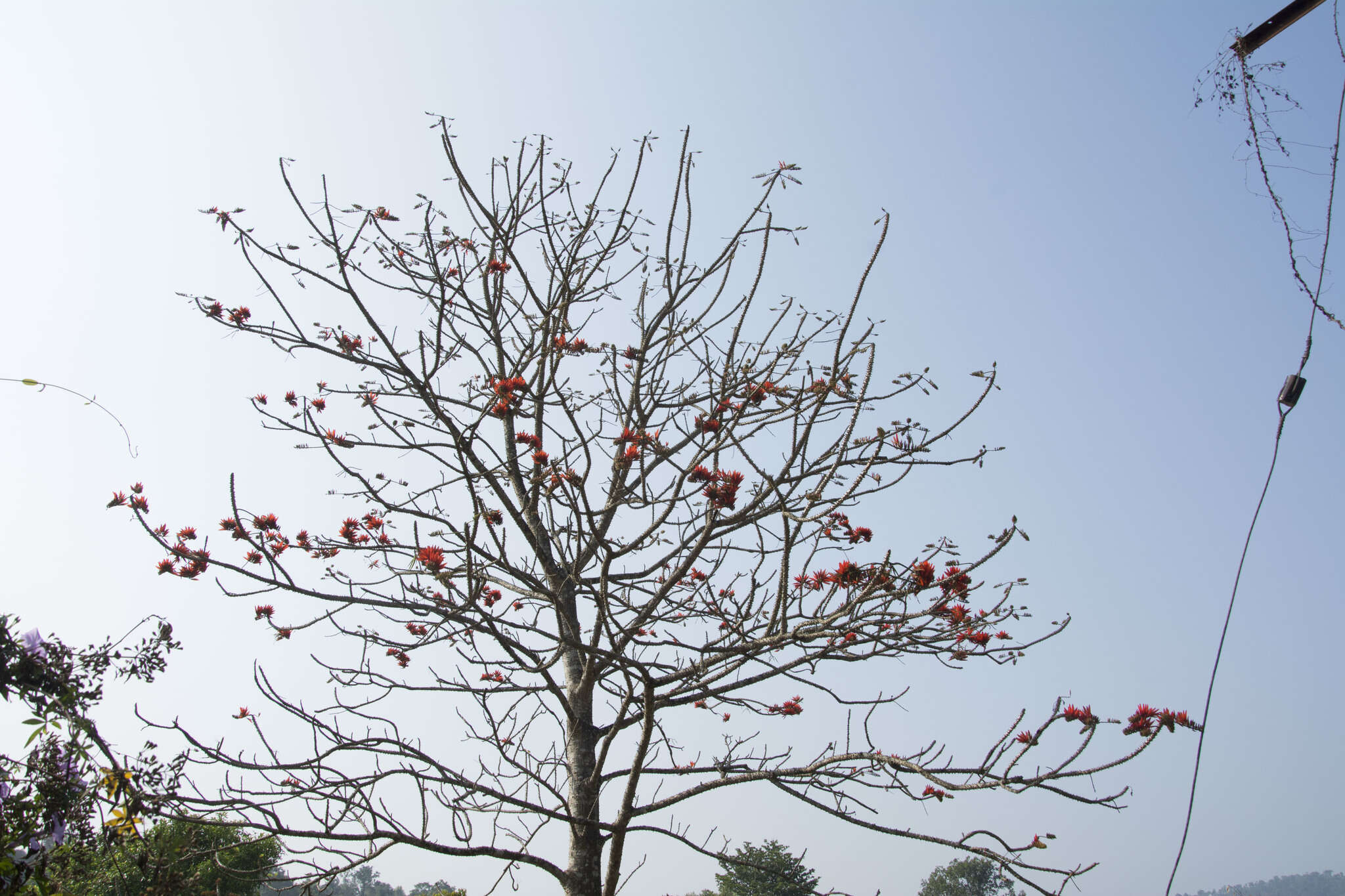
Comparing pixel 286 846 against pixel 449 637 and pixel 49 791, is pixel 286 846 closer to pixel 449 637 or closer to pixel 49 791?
pixel 449 637

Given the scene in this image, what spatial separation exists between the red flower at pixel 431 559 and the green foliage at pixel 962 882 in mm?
42241

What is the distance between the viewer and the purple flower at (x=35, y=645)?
144 cm

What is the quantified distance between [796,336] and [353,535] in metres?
A: 2.83

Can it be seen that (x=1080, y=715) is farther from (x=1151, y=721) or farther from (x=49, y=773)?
(x=49, y=773)

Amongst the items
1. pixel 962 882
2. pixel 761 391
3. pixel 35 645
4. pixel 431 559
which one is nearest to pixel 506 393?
pixel 431 559

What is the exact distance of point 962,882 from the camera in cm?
3809

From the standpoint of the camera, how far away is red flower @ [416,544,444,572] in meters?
2.69

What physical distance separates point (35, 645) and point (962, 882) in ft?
150

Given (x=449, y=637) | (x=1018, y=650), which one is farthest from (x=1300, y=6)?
(x=449, y=637)

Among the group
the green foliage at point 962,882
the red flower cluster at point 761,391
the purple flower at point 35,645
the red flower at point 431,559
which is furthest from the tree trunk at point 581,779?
the green foliage at point 962,882

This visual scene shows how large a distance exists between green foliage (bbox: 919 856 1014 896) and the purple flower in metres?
43.6

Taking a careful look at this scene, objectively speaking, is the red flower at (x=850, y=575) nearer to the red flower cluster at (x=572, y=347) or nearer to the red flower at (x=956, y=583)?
the red flower at (x=956, y=583)

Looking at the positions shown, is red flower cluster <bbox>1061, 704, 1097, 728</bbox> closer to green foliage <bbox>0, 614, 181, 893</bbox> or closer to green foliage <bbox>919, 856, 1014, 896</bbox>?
green foliage <bbox>0, 614, 181, 893</bbox>

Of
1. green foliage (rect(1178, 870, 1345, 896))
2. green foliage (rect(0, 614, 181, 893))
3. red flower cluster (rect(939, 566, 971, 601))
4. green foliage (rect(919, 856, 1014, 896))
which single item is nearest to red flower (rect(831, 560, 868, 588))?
red flower cluster (rect(939, 566, 971, 601))
